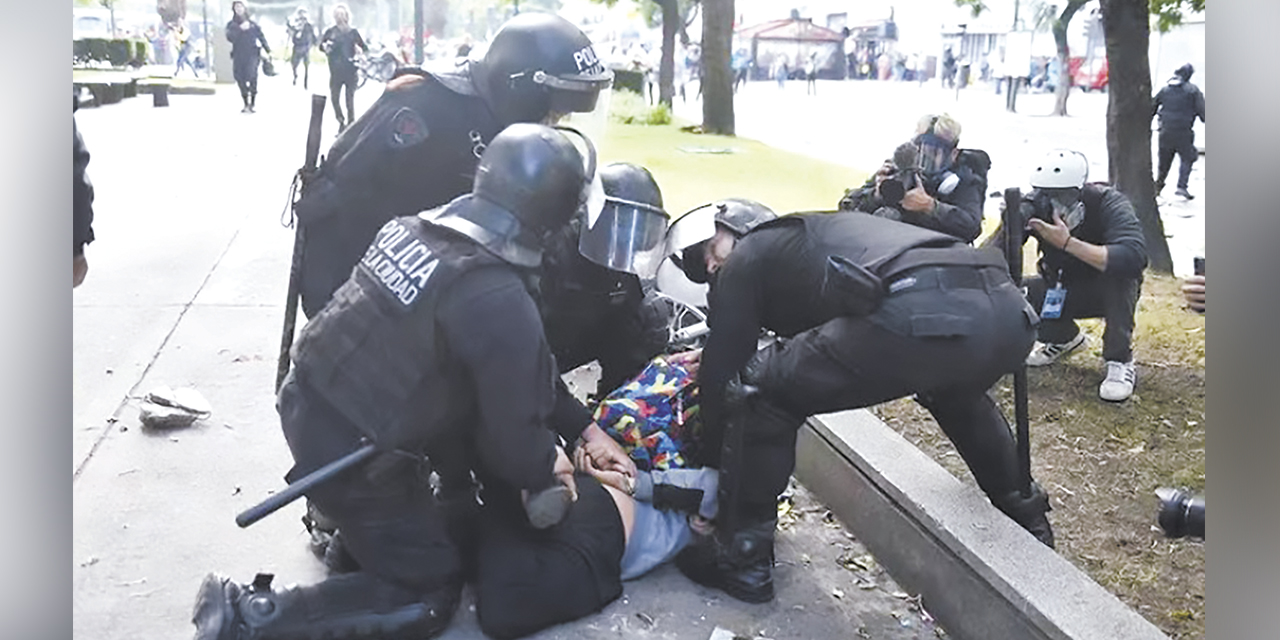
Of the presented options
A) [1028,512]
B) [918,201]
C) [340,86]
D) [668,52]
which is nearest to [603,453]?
[1028,512]

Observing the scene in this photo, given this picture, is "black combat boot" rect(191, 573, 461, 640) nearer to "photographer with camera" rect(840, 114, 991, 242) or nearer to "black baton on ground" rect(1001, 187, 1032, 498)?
"black baton on ground" rect(1001, 187, 1032, 498)

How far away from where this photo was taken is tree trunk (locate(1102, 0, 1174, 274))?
23.1 feet

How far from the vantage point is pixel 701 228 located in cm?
325

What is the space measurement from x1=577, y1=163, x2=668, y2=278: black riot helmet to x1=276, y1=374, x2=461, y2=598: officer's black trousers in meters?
0.92

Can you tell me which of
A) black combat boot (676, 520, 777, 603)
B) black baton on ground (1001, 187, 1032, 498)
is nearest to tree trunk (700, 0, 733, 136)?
black baton on ground (1001, 187, 1032, 498)

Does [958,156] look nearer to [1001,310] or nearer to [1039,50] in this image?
[1001,310]

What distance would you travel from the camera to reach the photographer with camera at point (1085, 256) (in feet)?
15.8

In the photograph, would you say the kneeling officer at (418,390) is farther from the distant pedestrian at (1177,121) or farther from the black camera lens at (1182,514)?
the distant pedestrian at (1177,121)

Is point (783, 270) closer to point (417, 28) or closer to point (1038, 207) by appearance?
point (1038, 207)

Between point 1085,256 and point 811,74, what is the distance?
43.1 ft

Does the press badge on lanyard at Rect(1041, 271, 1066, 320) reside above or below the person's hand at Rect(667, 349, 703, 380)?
above

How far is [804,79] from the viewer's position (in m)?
18.5
